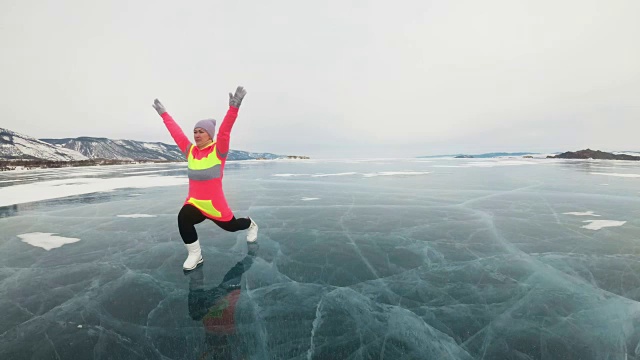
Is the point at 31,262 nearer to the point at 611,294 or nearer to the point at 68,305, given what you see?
the point at 68,305

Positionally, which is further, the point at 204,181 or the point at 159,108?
the point at 159,108

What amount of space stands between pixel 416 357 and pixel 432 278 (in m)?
1.26

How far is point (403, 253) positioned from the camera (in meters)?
3.78

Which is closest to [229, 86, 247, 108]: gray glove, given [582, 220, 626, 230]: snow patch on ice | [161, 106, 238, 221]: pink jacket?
[161, 106, 238, 221]: pink jacket

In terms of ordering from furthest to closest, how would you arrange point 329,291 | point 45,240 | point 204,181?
point 45,240
point 204,181
point 329,291

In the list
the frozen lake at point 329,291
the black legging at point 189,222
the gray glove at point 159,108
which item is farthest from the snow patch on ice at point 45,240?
the gray glove at point 159,108

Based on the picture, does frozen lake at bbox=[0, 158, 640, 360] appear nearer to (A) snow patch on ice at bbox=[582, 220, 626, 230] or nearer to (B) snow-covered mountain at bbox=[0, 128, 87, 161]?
(A) snow patch on ice at bbox=[582, 220, 626, 230]

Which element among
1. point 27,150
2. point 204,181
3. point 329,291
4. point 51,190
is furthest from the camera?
point 27,150

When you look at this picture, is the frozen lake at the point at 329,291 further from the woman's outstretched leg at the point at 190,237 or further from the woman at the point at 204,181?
the woman at the point at 204,181

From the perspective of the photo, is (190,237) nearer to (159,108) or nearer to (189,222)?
(189,222)

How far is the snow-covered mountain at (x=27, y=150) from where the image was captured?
122 m

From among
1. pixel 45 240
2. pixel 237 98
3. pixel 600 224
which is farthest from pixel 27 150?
pixel 600 224

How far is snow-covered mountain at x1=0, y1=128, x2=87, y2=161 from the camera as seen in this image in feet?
400

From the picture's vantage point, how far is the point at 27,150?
130 m
